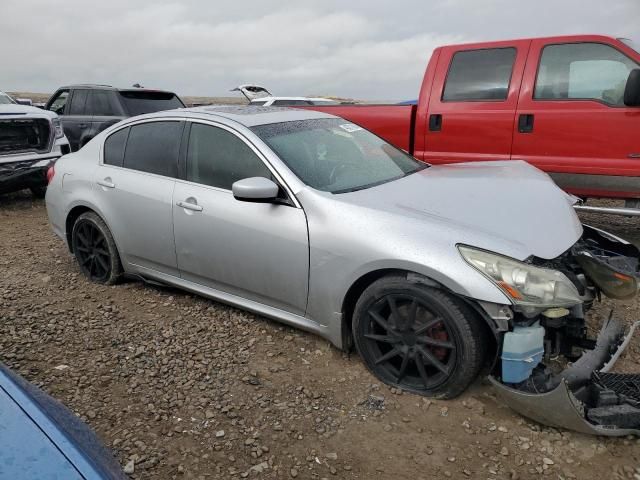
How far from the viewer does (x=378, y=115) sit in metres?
5.74

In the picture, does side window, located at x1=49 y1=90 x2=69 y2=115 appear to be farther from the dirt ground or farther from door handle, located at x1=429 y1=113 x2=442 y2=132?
door handle, located at x1=429 y1=113 x2=442 y2=132

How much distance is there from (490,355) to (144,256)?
2565 millimetres

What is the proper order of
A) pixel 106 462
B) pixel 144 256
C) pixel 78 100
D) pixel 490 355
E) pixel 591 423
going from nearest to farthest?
pixel 106 462 < pixel 591 423 < pixel 490 355 < pixel 144 256 < pixel 78 100

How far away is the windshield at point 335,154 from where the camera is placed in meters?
3.22

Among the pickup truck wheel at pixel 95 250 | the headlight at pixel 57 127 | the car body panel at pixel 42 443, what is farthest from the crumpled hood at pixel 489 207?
the headlight at pixel 57 127

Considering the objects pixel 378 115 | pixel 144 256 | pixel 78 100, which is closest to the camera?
pixel 144 256

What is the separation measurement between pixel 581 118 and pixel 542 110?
0.35 metres

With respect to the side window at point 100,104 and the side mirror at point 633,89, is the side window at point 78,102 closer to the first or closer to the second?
the side window at point 100,104

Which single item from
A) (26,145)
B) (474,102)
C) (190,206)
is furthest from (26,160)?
(474,102)

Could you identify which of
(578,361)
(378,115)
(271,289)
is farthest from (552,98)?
(271,289)

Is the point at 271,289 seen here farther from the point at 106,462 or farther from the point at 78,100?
the point at 78,100

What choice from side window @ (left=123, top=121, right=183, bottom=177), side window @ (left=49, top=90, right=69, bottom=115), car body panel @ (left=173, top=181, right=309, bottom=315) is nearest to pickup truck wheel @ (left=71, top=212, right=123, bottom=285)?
side window @ (left=123, top=121, right=183, bottom=177)

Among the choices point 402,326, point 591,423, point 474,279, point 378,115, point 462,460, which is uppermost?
point 378,115

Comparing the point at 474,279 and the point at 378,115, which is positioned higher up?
the point at 378,115
